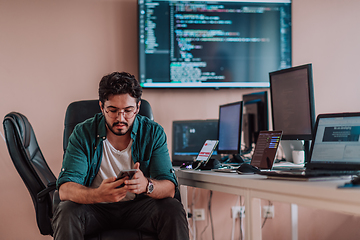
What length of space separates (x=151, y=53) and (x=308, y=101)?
132 cm

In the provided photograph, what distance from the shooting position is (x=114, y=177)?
1.35 metres

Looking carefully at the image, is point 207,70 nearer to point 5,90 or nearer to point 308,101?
point 308,101

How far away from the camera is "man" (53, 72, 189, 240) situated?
4.50 ft

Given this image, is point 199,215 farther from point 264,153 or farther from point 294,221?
point 264,153

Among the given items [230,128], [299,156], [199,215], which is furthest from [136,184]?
[199,215]

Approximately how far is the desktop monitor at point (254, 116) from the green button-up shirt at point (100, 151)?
32.4 inches

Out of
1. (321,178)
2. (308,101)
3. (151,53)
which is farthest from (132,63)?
(321,178)

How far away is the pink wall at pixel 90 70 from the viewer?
8.28 ft

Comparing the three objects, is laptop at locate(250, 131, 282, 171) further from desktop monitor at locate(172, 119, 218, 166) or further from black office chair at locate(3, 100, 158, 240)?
black office chair at locate(3, 100, 158, 240)

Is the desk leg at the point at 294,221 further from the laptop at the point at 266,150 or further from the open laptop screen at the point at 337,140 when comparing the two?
the open laptop screen at the point at 337,140

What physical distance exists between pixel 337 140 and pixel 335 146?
3 centimetres

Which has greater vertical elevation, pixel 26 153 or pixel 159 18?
pixel 159 18

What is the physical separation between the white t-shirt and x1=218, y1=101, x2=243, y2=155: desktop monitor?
0.68 meters

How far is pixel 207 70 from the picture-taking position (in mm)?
2688
